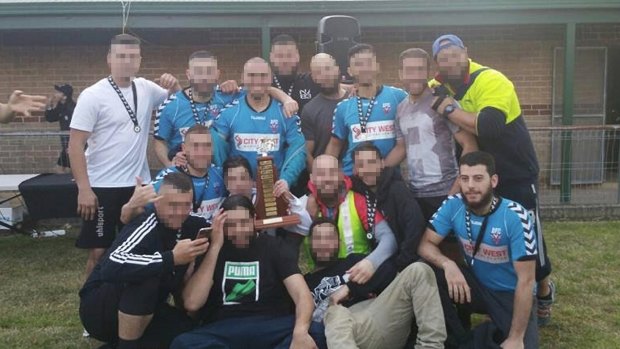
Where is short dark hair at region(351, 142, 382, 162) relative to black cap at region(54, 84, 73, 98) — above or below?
below

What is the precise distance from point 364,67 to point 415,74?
38 centimetres

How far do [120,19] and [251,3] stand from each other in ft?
5.67

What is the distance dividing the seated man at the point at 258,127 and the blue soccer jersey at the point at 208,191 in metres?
0.24

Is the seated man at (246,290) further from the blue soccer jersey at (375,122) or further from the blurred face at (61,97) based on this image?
the blurred face at (61,97)

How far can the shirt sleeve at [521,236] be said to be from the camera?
3.95 m

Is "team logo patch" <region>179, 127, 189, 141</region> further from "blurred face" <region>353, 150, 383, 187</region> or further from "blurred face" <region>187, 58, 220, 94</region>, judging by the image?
"blurred face" <region>353, 150, 383, 187</region>

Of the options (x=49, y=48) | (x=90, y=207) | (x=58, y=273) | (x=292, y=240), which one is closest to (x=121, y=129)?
(x=90, y=207)

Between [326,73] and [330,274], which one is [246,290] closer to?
[330,274]

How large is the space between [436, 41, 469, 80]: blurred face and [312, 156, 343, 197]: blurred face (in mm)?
937

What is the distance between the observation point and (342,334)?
12.6 ft

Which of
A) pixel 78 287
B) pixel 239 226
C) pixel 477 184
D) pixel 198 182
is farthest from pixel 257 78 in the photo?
pixel 78 287

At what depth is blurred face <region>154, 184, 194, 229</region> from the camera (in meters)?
3.88

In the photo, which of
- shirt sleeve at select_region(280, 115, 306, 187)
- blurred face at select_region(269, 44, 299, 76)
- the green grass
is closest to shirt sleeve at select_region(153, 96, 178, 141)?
shirt sleeve at select_region(280, 115, 306, 187)

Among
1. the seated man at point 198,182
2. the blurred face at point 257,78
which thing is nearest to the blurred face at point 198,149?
the seated man at point 198,182
